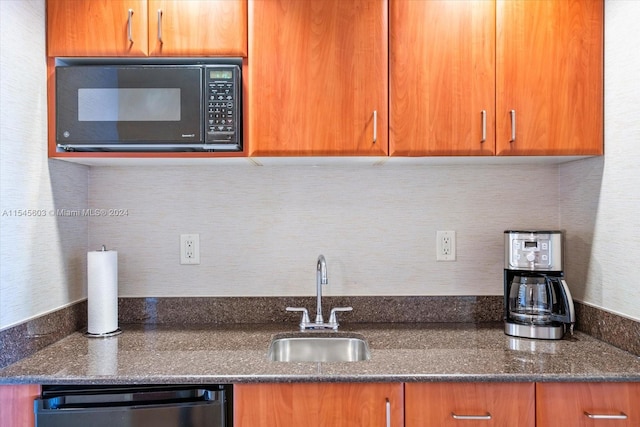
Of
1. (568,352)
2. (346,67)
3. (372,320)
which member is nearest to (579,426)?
(568,352)

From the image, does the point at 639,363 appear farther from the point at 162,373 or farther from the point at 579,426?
the point at 162,373

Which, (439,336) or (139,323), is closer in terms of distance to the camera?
(439,336)

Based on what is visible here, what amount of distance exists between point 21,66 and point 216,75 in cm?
62

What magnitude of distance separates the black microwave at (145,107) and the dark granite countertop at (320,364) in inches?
27.6

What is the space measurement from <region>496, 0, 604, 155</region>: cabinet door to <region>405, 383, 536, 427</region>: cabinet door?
81 centimetres

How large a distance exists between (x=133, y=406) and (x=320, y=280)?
787 millimetres

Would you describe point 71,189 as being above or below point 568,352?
above

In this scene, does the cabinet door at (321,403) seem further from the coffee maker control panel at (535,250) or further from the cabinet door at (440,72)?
the cabinet door at (440,72)

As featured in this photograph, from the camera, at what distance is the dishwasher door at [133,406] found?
4.18 feet

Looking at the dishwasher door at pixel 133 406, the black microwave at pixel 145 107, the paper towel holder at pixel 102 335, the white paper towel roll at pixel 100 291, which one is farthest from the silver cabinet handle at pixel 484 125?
the paper towel holder at pixel 102 335

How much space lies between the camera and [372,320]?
1.90 metres

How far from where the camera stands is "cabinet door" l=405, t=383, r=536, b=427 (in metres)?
1.29

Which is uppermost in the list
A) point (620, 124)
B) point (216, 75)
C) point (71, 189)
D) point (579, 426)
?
point (216, 75)

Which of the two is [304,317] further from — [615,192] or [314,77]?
[615,192]
